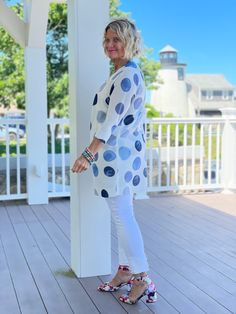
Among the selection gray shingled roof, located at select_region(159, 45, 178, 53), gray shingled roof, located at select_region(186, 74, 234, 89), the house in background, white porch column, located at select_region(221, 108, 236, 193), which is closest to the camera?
white porch column, located at select_region(221, 108, 236, 193)

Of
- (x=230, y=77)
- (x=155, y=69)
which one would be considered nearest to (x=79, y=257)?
(x=155, y=69)

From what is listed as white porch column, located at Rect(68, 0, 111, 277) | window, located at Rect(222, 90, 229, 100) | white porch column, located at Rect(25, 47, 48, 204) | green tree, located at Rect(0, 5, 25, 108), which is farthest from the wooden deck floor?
window, located at Rect(222, 90, 229, 100)

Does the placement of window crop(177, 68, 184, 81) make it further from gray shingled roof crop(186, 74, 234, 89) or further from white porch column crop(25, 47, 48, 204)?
white porch column crop(25, 47, 48, 204)

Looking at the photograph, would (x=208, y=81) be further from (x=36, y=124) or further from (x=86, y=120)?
(x=86, y=120)

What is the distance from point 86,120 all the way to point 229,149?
9.95 ft

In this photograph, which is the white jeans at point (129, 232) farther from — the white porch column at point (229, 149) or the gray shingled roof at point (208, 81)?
the gray shingled roof at point (208, 81)

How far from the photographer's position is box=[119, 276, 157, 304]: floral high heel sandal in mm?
2086

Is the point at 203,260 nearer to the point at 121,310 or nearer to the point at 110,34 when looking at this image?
the point at 121,310

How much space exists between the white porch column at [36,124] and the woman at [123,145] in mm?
2443

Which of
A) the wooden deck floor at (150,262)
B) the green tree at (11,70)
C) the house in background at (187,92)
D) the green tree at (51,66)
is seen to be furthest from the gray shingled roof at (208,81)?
the wooden deck floor at (150,262)

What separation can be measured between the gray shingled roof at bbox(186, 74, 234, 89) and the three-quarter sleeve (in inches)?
1142

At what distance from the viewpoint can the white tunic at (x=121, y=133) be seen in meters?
1.94

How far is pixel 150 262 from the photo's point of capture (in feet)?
8.92

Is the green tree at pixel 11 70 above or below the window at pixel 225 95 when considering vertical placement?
below
